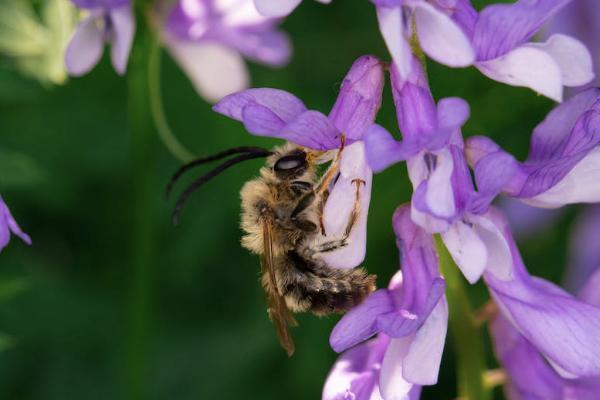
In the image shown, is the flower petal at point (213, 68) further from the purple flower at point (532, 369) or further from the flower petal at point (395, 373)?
the flower petal at point (395, 373)

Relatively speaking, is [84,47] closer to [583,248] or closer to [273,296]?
[273,296]

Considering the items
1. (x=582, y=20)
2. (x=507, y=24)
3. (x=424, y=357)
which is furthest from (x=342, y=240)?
(x=582, y=20)

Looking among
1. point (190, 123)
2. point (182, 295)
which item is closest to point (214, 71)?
point (190, 123)

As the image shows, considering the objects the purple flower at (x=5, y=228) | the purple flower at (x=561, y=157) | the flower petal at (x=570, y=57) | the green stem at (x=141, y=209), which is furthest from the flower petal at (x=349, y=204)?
the green stem at (x=141, y=209)

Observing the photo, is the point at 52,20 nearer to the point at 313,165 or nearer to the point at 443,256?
the point at 313,165

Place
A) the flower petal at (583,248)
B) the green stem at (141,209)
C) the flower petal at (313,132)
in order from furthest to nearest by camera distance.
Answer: the flower petal at (583,248) < the green stem at (141,209) < the flower petal at (313,132)

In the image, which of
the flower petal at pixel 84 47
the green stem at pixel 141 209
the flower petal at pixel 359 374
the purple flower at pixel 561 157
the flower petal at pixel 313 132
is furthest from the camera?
the green stem at pixel 141 209

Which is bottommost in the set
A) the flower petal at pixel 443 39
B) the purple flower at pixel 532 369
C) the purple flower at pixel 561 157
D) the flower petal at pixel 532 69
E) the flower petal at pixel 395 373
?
the purple flower at pixel 532 369
